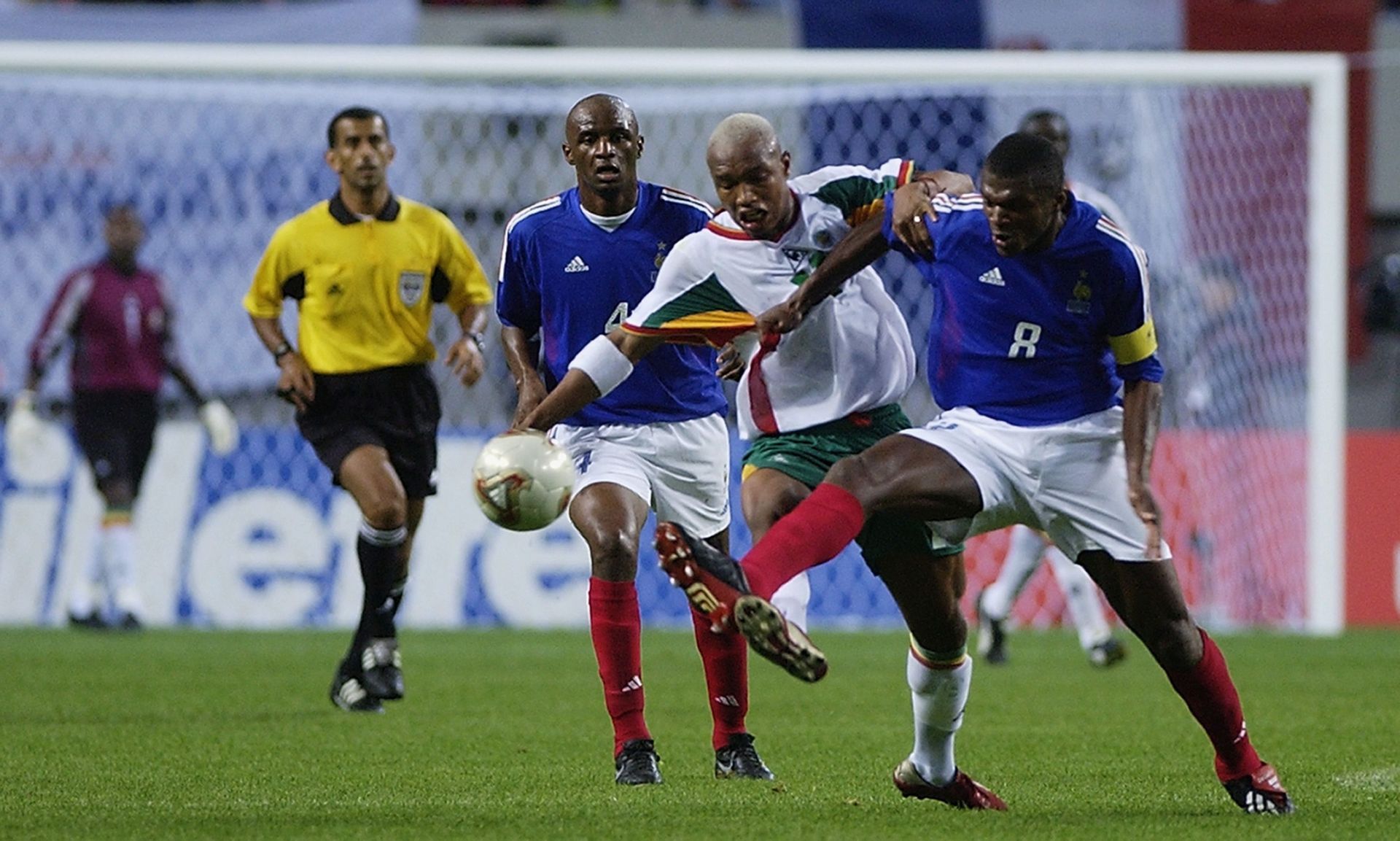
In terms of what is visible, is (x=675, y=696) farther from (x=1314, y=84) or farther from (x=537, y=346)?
(x=1314, y=84)

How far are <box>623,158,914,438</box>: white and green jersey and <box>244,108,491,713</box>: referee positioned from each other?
260 cm

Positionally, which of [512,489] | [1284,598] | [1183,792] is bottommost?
[1284,598]

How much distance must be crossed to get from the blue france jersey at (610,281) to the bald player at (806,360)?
0.40 metres

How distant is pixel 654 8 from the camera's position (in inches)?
869

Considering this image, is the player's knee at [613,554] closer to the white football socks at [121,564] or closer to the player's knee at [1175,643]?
the player's knee at [1175,643]

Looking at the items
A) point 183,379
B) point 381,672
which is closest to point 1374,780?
point 381,672

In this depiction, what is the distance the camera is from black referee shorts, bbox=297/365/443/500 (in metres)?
8.23

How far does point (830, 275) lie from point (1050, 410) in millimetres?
688

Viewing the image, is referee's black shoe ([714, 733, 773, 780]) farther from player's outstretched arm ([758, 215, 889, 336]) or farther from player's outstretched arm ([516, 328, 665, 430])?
player's outstretched arm ([758, 215, 889, 336])

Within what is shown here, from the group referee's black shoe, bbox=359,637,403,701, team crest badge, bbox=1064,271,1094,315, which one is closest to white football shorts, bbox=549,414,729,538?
team crest badge, bbox=1064,271,1094,315

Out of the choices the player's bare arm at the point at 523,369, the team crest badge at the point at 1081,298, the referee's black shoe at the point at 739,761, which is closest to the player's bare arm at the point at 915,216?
the team crest badge at the point at 1081,298

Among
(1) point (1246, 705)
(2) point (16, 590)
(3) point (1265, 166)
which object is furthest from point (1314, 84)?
(2) point (16, 590)

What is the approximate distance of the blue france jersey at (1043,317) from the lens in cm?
505

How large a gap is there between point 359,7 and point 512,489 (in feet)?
35.3
